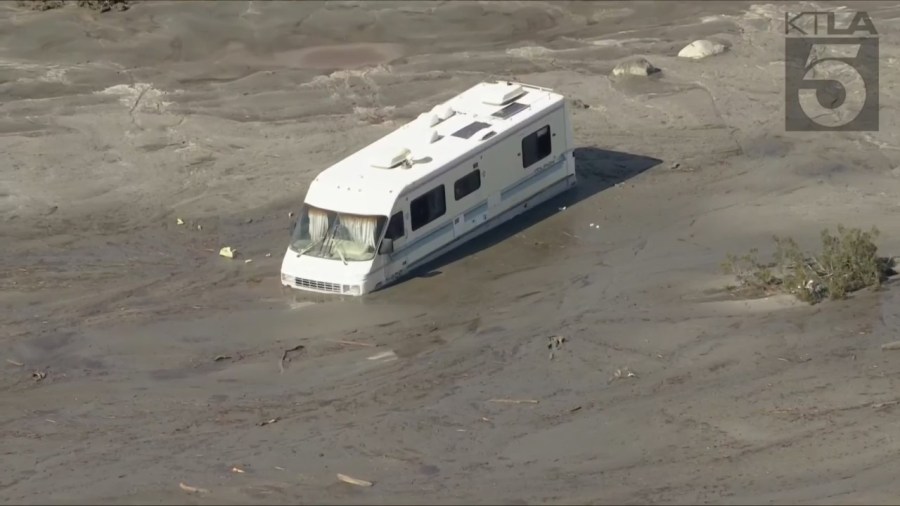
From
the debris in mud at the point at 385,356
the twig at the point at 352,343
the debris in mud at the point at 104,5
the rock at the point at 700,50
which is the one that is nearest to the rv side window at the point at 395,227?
the twig at the point at 352,343

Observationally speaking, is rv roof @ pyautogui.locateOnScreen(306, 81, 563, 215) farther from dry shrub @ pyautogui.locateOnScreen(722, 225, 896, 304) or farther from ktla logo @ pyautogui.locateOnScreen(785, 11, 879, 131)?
ktla logo @ pyautogui.locateOnScreen(785, 11, 879, 131)

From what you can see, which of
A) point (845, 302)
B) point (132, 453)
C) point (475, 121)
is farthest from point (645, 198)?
point (132, 453)

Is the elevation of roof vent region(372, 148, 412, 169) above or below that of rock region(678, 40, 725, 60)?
above

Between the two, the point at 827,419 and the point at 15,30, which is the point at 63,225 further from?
the point at 827,419

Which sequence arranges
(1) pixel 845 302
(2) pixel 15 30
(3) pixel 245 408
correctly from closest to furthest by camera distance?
(3) pixel 245 408 < (1) pixel 845 302 < (2) pixel 15 30

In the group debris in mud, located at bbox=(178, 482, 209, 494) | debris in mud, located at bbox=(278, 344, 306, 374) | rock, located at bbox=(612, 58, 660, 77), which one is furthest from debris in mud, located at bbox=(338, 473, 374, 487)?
rock, located at bbox=(612, 58, 660, 77)
